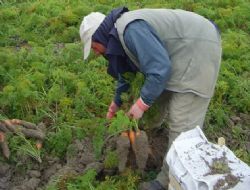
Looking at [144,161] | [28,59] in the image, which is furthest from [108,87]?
[144,161]

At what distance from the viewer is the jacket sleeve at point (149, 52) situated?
3.79m

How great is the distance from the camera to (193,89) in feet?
13.6

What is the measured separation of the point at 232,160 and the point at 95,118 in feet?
6.54

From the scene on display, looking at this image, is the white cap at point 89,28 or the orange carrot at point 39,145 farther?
the orange carrot at point 39,145

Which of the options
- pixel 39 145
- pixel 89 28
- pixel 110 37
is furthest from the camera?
pixel 39 145

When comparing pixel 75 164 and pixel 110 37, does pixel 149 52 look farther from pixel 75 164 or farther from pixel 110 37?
pixel 75 164

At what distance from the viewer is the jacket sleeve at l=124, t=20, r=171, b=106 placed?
379 centimetres

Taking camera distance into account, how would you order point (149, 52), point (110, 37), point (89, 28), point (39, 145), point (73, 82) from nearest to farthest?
1. point (149, 52)
2. point (110, 37)
3. point (89, 28)
4. point (39, 145)
5. point (73, 82)

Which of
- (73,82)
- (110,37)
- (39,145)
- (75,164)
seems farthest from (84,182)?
(73,82)

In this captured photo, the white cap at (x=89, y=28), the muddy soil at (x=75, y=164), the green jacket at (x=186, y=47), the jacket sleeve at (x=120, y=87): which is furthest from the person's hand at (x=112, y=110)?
the white cap at (x=89, y=28)

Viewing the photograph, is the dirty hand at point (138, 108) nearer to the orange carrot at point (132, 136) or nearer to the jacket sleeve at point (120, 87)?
the orange carrot at point (132, 136)

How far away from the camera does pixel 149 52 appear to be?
3.79 meters

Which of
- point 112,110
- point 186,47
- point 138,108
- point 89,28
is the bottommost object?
point 112,110

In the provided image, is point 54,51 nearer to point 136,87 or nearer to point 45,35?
point 45,35
